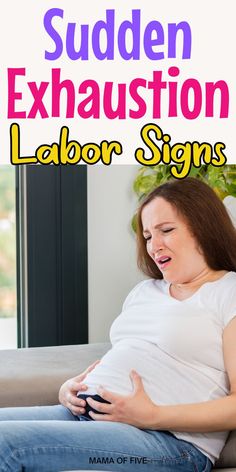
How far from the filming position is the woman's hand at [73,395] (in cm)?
180

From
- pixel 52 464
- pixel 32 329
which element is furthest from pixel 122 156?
pixel 52 464

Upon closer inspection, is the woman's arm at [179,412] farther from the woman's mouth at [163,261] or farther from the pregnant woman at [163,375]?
the woman's mouth at [163,261]

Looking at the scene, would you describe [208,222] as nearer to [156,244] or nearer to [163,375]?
[156,244]

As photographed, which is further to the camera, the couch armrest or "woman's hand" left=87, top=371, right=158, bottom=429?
the couch armrest

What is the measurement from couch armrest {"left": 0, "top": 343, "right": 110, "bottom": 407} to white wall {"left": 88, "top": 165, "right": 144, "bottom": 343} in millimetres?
630

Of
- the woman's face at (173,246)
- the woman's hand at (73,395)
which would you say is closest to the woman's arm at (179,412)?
the woman's hand at (73,395)

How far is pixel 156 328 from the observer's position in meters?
1.81

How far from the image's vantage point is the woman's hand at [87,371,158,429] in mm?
1669

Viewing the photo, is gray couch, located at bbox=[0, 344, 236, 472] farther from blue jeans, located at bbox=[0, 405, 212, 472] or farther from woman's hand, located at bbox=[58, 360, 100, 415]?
blue jeans, located at bbox=[0, 405, 212, 472]

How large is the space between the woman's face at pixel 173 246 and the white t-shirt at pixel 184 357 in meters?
0.06

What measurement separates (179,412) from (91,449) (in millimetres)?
186

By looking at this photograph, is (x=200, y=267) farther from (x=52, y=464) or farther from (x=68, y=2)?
(x=68, y=2)

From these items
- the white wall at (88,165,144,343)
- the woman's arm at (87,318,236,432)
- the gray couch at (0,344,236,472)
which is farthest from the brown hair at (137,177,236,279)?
the white wall at (88,165,144,343)

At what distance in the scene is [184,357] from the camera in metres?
1.75
